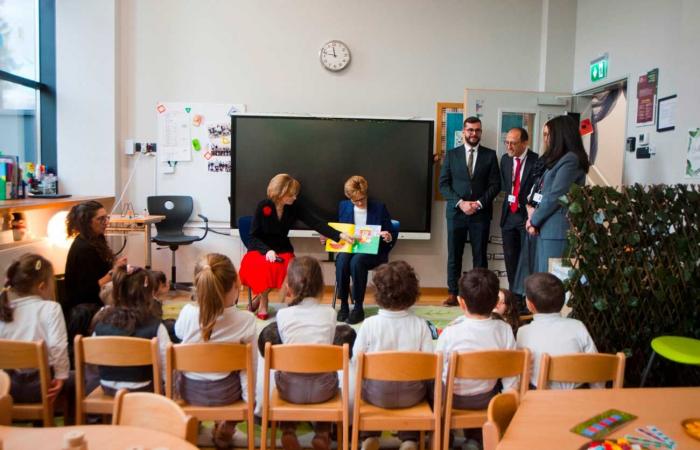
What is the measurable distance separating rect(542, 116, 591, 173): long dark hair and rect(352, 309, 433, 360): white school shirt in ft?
6.00

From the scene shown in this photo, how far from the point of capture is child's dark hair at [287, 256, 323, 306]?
247 centimetres

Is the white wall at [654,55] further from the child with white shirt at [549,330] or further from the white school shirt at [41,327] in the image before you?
the white school shirt at [41,327]

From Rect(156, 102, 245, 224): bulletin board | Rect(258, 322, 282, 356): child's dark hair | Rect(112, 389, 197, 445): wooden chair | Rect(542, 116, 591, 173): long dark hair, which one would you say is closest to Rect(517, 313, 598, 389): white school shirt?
Rect(258, 322, 282, 356): child's dark hair

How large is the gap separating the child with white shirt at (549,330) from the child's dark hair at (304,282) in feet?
3.03

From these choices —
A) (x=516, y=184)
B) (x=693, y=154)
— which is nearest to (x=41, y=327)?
(x=693, y=154)

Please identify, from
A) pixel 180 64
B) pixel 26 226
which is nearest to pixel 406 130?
pixel 180 64

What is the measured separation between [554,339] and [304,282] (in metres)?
1.10

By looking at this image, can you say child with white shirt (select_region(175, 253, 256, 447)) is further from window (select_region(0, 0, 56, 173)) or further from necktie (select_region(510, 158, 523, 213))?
window (select_region(0, 0, 56, 173))

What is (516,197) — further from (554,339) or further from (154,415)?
(154,415)

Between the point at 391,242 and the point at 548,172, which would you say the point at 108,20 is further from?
the point at 548,172

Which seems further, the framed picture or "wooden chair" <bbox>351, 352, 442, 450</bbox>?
the framed picture

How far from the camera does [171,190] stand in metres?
5.69

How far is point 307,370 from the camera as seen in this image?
2.03 metres

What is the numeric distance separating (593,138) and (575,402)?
4.27 meters
